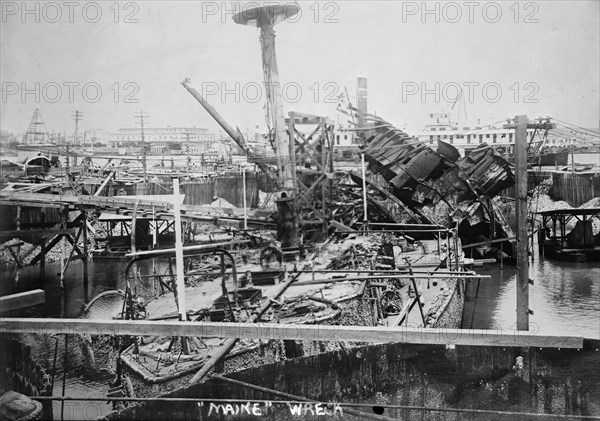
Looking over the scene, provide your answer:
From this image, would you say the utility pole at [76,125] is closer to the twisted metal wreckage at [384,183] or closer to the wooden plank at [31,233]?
the wooden plank at [31,233]

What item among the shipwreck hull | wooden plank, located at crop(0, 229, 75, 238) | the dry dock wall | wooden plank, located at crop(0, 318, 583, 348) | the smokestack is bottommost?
the dry dock wall

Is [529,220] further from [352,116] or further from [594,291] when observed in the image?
[352,116]

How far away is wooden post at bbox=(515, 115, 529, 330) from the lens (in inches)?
119

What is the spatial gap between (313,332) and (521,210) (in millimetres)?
1470

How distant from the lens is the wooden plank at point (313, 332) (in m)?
2.31

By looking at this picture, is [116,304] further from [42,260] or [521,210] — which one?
[521,210]

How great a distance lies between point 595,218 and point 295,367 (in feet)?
8.48

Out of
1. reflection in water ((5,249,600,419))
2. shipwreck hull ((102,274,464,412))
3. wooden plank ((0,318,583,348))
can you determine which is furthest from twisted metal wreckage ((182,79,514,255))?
wooden plank ((0,318,583,348))

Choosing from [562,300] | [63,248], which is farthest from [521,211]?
[63,248]

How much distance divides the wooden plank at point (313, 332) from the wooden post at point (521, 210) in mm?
A: 700

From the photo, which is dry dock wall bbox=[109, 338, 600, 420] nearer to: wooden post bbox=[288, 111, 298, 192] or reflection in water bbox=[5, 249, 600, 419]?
reflection in water bbox=[5, 249, 600, 419]

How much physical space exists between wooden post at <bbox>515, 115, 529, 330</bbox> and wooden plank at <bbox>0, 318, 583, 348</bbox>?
0.70 meters

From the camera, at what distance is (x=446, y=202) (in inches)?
182

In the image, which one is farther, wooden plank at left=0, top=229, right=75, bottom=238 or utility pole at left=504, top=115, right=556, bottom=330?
wooden plank at left=0, top=229, right=75, bottom=238
